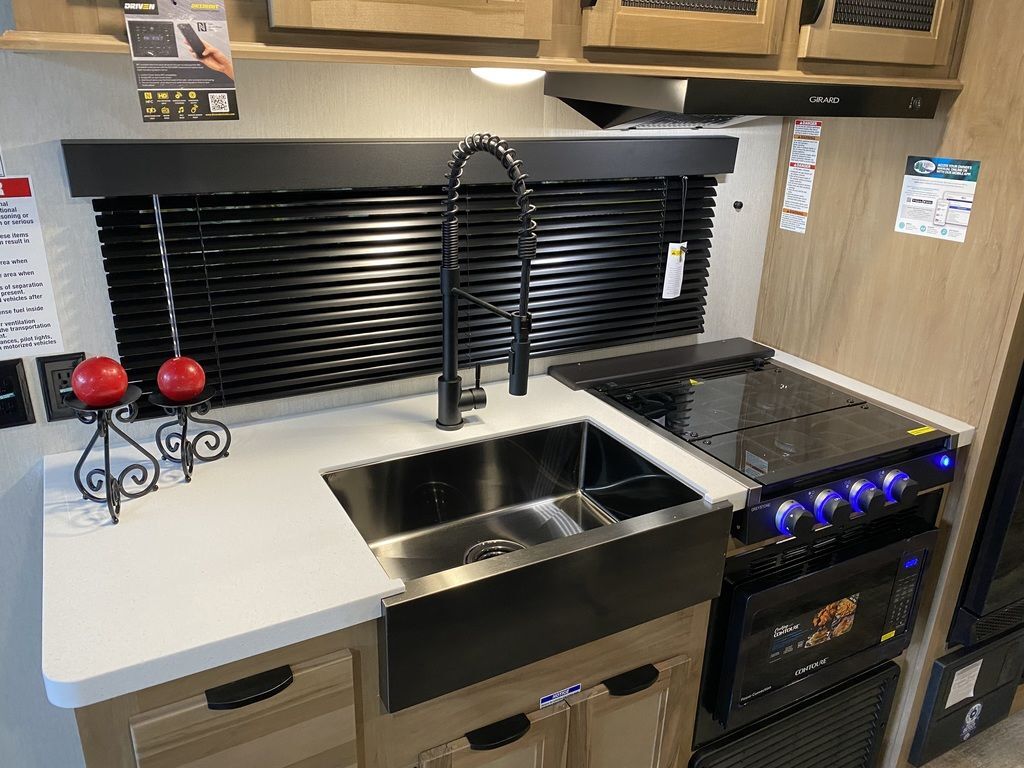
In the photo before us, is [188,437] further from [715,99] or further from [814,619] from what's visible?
[814,619]

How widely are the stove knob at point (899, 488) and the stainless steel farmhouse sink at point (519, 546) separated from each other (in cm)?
45

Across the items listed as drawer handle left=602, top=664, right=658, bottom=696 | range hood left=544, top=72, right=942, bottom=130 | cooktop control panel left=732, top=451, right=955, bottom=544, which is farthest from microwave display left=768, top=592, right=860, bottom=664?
range hood left=544, top=72, right=942, bottom=130

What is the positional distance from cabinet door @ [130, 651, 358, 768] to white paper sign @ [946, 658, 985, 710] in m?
1.67

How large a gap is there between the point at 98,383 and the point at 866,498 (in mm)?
1452

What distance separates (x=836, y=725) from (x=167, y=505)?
161cm

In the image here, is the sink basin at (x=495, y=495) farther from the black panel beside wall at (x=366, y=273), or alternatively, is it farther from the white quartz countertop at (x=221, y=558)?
the black panel beside wall at (x=366, y=273)

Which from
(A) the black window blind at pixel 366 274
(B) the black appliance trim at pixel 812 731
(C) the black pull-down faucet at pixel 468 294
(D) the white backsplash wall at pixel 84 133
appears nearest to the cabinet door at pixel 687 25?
(C) the black pull-down faucet at pixel 468 294

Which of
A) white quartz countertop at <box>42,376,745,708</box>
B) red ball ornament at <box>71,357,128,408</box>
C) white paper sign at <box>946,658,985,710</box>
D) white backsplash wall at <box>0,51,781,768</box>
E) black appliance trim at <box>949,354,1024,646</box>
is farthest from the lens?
white paper sign at <box>946,658,985,710</box>

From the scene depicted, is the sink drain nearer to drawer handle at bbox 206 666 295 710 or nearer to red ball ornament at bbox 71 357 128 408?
drawer handle at bbox 206 666 295 710

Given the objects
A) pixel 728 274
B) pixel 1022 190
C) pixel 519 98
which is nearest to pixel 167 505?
pixel 519 98

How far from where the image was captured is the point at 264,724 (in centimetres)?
113

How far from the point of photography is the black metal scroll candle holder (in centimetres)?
126

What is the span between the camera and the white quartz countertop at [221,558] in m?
1.01

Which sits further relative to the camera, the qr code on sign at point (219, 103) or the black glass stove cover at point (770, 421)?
the black glass stove cover at point (770, 421)
